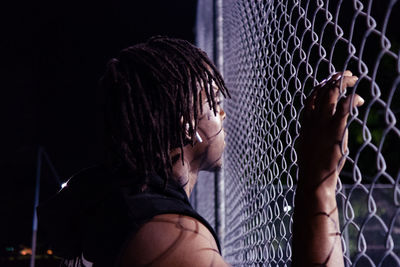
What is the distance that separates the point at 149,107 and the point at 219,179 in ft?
5.16

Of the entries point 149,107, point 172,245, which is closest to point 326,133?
point 172,245

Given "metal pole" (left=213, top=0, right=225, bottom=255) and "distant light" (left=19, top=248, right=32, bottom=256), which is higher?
"metal pole" (left=213, top=0, right=225, bottom=255)

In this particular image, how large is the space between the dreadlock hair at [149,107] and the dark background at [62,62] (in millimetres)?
153

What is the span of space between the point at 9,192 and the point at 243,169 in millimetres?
12598

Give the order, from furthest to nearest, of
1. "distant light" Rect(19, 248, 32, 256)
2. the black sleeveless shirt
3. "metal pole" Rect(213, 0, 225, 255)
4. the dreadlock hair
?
"distant light" Rect(19, 248, 32, 256) → "metal pole" Rect(213, 0, 225, 255) → the dreadlock hair → the black sleeveless shirt

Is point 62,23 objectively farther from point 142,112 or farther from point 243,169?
point 142,112

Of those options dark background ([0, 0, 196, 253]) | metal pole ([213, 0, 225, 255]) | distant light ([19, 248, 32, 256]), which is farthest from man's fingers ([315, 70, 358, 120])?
distant light ([19, 248, 32, 256])

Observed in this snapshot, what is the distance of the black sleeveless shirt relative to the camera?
1032mm

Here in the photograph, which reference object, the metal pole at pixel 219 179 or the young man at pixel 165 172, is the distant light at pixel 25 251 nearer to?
the metal pole at pixel 219 179

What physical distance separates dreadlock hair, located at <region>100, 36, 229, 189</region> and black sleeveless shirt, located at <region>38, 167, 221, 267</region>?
0.06 metres

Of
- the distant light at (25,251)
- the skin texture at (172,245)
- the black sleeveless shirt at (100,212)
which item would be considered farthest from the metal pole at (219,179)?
the distant light at (25,251)

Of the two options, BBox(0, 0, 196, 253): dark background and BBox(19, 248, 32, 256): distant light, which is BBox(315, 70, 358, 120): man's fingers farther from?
BBox(19, 248, 32, 256): distant light

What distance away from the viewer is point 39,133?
10.0 meters

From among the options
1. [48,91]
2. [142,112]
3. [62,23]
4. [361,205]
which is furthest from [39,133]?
[142,112]
